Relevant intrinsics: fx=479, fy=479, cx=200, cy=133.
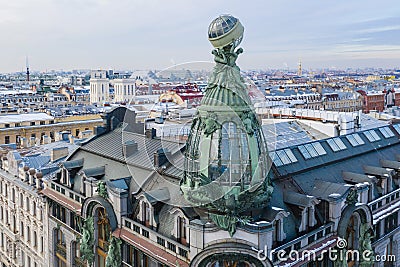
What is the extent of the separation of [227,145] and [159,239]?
880 centimetres

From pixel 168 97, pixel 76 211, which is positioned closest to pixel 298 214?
pixel 168 97

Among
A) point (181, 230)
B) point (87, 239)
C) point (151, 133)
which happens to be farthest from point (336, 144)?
point (87, 239)

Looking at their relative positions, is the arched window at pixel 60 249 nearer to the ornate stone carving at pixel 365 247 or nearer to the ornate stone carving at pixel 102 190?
the ornate stone carving at pixel 102 190

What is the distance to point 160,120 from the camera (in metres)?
51.0

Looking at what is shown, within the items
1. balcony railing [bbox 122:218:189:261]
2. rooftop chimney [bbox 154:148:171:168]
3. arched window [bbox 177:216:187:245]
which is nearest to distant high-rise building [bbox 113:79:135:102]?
rooftop chimney [bbox 154:148:171:168]

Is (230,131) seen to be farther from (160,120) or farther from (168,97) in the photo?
(160,120)

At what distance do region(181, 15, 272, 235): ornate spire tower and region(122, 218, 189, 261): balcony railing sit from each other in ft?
10.5

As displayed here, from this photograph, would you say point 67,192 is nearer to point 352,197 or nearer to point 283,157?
point 283,157

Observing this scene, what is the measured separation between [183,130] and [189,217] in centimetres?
955

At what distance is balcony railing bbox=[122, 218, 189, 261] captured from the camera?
30.6 m

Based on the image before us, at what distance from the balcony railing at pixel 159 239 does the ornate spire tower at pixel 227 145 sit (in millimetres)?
3186

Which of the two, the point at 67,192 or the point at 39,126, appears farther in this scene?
the point at 39,126

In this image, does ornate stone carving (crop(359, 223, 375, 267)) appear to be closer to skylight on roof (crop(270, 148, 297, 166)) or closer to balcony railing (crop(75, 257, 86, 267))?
skylight on roof (crop(270, 148, 297, 166))

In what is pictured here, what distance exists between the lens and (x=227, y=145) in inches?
1128
